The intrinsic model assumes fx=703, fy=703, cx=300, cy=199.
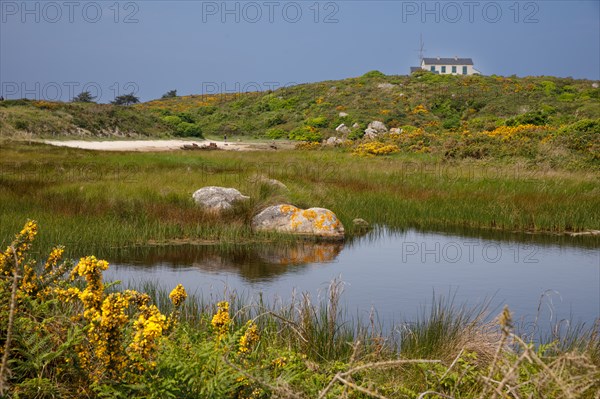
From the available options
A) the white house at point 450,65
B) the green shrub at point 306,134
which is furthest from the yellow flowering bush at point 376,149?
the white house at point 450,65

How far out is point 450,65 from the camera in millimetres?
106562

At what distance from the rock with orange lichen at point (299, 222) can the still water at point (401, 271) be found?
0.55 metres

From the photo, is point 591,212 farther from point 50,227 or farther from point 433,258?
point 50,227

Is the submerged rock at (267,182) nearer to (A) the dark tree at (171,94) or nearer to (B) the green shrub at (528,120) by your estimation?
(B) the green shrub at (528,120)

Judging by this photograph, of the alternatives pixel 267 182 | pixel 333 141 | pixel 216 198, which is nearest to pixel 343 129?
pixel 333 141

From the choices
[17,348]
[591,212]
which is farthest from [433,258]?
[17,348]

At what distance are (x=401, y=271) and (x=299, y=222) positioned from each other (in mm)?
3507

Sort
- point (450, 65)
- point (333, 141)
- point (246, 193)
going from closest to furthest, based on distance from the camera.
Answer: point (246, 193)
point (333, 141)
point (450, 65)

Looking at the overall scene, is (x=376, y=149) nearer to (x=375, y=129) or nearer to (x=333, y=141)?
(x=333, y=141)

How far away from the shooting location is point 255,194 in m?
16.9

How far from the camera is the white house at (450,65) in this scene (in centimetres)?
10656

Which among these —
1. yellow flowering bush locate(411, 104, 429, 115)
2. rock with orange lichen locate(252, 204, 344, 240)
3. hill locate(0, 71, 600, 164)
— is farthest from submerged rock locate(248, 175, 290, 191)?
yellow flowering bush locate(411, 104, 429, 115)

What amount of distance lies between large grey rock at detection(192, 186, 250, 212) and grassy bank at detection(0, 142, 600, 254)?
23 centimetres

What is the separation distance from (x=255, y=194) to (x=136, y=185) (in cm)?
300
